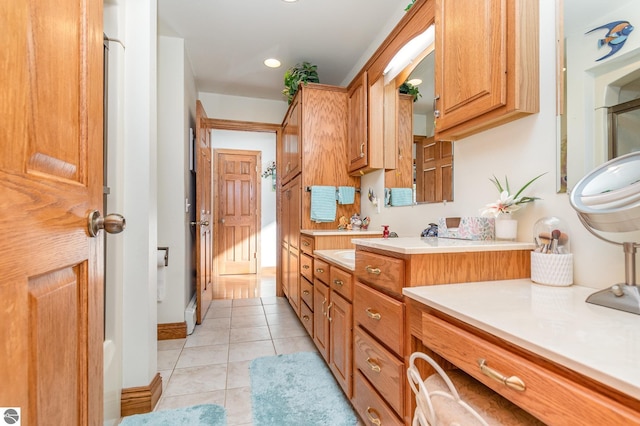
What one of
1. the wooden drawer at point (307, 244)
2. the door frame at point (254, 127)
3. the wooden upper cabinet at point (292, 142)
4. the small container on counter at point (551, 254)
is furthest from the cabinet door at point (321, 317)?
the door frame at point (254, 127)

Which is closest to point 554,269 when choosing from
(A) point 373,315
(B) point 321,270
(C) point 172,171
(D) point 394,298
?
(D) point 394,298

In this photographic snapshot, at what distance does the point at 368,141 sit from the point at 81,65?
192cm

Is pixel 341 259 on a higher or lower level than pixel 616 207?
lower

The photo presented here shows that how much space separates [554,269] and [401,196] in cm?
121

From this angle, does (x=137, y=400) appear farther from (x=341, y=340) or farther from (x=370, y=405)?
(x=370, y=405)

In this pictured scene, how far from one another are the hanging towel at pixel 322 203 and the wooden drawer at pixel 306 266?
1.26 ft

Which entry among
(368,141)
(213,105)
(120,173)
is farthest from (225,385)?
(213,105)

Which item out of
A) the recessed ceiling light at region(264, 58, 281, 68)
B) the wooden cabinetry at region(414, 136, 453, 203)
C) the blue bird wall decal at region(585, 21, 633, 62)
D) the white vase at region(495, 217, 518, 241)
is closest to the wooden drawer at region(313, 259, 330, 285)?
the wooden cabinetry at region(414, 136, 453, 203)

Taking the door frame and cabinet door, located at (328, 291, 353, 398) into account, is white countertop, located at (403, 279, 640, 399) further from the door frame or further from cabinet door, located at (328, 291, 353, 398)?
the door frame

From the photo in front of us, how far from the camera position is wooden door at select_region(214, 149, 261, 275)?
521 centimetres

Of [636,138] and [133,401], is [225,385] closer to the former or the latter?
[133,401]

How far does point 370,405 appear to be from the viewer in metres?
1.27

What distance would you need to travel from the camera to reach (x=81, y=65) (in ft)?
2.31

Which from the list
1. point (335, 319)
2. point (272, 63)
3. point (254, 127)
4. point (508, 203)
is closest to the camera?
point (508, 203)
